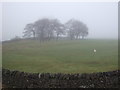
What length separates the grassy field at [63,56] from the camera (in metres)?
8.22

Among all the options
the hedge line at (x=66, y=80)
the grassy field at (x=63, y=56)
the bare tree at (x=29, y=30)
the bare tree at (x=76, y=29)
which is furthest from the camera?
the bare tree at (x=29, y=30)

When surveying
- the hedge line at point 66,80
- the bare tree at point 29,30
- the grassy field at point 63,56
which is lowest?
the hedge line at point 66,80

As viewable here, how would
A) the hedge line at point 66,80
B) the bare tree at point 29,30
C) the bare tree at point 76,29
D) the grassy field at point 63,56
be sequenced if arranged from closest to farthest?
the hedge line at point 66,80 → the grassy field at point 63,56 → the bare tree at point 76,29 → the bare tree at point 29,30

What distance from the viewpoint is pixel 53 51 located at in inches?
→ 341

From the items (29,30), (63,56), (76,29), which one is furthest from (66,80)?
(29,30)

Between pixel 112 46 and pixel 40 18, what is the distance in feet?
10.5

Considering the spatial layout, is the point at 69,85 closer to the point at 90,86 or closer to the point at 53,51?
the point at 90,86

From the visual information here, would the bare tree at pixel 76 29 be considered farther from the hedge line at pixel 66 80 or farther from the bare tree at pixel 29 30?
the hedge line at pixel 66 80

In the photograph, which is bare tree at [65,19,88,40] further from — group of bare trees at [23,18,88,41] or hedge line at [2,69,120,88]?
hedge line at [2,69,120,88]

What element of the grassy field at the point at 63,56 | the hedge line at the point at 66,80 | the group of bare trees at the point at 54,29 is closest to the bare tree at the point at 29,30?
the group of bare trees at the point at 54,29

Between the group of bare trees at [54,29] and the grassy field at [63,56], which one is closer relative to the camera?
the grassy field at [63,56]

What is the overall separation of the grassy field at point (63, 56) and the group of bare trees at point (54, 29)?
0.26m

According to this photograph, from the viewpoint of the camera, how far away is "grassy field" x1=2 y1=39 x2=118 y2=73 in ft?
27.0

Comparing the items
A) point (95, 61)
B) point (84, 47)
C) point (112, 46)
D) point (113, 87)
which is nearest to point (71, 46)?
point (84, 47)
